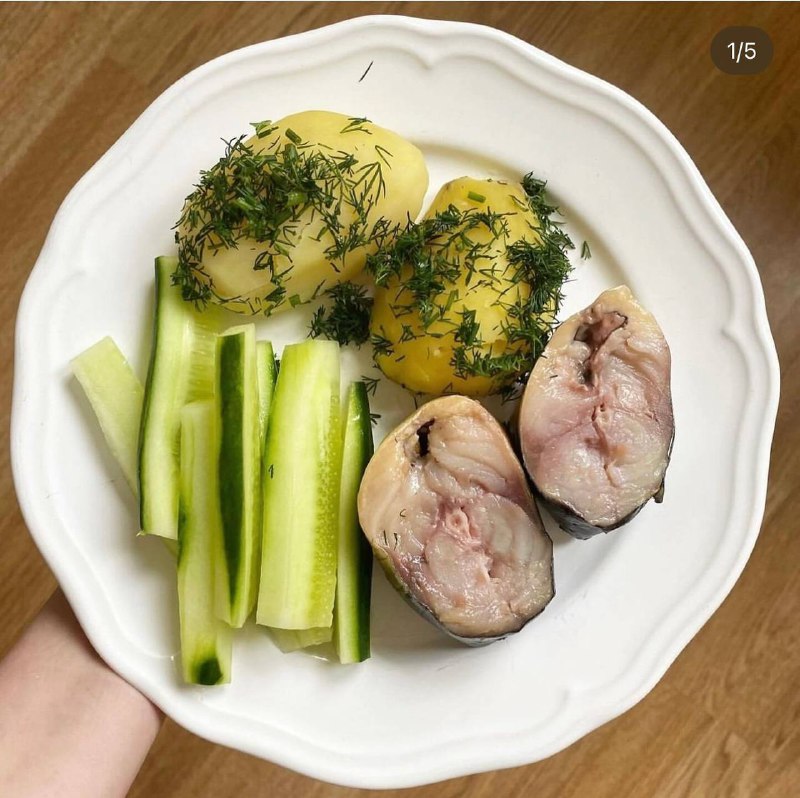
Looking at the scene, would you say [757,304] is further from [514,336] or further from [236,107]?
[236,107]

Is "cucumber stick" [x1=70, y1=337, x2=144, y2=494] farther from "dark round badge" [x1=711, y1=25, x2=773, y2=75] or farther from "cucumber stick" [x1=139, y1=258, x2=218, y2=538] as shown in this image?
"dark round badge" [x1=711, y1=25, x2=773, y2=75]

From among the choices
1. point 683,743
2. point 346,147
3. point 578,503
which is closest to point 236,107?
point 346,147

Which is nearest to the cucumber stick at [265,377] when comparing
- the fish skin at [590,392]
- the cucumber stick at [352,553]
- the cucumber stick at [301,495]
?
the cucumber stick at [301,495]

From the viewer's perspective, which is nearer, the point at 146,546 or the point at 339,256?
the point at 339,256

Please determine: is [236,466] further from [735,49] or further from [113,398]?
[735,49]

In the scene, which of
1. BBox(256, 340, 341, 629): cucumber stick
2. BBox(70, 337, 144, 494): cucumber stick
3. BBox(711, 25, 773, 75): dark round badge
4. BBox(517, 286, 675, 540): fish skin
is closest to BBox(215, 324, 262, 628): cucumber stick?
BBox(256, 340, 341, 629): cucumber stick

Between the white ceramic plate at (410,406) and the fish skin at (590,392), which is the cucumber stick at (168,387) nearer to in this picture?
the white ceramic plate at (410,406)
